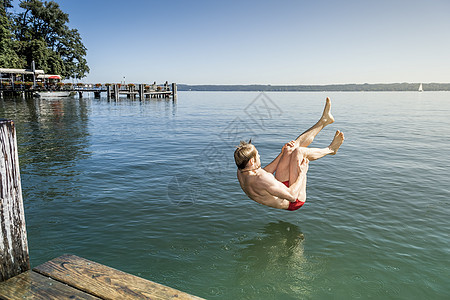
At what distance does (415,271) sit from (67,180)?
943cm

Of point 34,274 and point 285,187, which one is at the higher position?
point 285,187

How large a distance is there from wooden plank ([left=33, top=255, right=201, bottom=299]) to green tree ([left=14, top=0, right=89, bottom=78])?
75265mm

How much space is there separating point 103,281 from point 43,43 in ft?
255

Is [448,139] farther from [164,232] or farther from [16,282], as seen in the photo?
[16,282]

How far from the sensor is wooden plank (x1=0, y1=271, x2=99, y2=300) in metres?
3.14

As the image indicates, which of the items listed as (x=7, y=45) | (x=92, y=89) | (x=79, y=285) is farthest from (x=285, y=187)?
(x=92, y=89)

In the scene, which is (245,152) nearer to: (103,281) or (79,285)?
(103,281)

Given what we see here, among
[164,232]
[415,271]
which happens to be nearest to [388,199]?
[415,271]

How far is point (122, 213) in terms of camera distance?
7.95 meters

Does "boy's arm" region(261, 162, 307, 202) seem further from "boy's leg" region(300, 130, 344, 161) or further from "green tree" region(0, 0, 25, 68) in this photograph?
"green tree" region(0, 0, 25, 68)

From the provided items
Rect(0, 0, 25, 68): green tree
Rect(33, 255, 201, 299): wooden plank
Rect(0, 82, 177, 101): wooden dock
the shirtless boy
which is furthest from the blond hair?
Rect(0, 82, 177, 101): wooden dock

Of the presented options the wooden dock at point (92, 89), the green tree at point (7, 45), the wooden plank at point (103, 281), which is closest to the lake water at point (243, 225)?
the wooden plank at point (103, 281)

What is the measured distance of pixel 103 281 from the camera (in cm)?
336

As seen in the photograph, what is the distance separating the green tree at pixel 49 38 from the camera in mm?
67812
